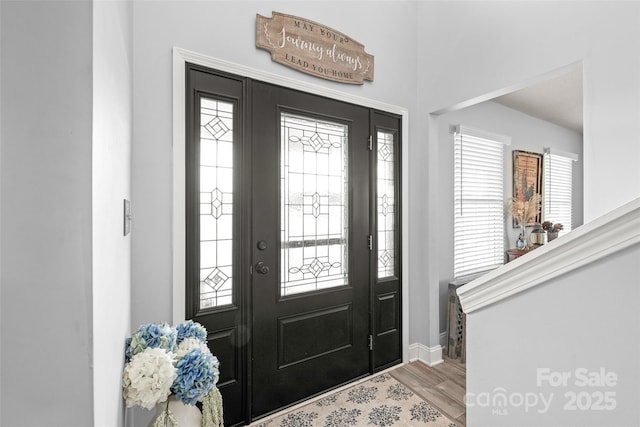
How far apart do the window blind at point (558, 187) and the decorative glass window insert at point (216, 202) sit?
4.31 meters

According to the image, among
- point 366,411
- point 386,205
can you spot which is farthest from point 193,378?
point 386,205

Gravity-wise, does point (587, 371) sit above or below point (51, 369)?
below

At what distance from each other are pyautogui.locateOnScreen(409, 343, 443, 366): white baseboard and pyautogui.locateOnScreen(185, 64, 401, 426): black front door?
0.22 m

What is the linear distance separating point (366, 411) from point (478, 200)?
2521 mm

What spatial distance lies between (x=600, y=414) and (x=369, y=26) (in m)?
2.68

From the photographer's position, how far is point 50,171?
50 centimetres

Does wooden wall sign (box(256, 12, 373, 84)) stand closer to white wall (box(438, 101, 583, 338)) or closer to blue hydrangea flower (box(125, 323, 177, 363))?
white wall (box(438, 101, 583, 338))

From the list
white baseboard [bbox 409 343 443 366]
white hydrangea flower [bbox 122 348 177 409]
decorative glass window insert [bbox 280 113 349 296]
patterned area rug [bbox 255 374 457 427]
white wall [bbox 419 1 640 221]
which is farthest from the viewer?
white baseboard [bbox 409 343 443 366]

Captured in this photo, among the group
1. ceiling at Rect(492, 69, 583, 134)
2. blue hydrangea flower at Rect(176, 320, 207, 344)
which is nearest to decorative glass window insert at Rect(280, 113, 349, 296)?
blue hydrangea flower at Rect(176, 320, 207, 344)

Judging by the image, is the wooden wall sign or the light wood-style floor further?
the light wood-style floor

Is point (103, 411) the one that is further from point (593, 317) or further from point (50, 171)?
point (593, 317)

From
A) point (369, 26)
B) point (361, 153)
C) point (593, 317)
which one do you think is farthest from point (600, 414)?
point (369, 26)

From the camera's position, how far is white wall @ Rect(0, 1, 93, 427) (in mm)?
487

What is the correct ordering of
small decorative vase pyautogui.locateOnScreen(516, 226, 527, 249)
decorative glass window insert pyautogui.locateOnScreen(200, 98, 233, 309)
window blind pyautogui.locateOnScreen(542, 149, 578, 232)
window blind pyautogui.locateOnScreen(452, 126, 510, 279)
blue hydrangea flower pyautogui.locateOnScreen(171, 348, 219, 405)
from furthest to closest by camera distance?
1. window blind pyautogui.locateOnScreen(542, 149, 578, 232)
2. small decorative vase pyautogui.locateOnScreen(516, 226, 527, 249)
3. window blind pyautogui.locateOnScreen(452, 126, 510, 279)
4. decorative glass window insert pyautogui.locateOnScreen(200, 98, 233, 309)
5. blue hydrangea flower pyautogui.locateOnScreen(171, 348, 219, 405)
